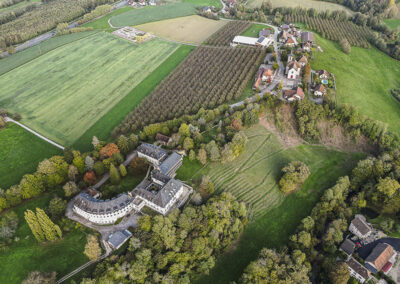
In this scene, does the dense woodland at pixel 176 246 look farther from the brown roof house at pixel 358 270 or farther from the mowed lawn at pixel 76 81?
the mowed lawn at pixel 76 81

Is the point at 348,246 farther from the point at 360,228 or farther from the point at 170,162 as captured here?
the point at 170,162

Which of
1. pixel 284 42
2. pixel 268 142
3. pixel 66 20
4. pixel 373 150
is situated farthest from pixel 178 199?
pixel 66 20

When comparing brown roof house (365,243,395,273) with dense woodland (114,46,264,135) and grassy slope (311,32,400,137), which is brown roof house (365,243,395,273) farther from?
dense woodland (114,46,264,135)

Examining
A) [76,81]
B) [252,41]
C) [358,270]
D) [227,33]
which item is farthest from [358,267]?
[227,33]

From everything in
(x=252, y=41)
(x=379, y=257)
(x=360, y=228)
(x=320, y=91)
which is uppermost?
(x=252, y=41)

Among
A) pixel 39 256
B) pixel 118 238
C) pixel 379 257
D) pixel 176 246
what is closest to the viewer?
pixel 176 246

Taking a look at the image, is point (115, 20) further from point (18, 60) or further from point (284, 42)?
point (284, 42)
